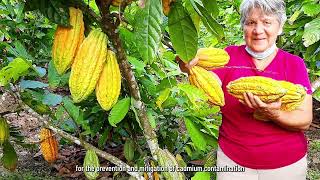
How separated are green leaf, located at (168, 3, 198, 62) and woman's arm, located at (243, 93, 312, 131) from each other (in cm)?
55

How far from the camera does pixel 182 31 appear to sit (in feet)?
3.43

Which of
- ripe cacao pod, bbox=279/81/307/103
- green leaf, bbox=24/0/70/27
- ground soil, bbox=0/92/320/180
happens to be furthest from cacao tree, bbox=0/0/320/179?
ground soil, bbox=0/92/320/180

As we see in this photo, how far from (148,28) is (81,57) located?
274 millimetres

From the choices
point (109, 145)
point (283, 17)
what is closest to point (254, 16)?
point (283, 17)

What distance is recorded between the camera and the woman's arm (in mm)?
1543

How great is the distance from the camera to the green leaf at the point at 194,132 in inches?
74.2

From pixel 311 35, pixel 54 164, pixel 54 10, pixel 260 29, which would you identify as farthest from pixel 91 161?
pixel 54 164

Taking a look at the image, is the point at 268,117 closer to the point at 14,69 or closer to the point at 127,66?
the point at 127,66

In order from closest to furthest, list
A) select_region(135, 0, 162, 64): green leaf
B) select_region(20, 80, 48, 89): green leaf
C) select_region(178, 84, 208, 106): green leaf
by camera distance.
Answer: select_region(135, 0, 162, 64): green leaf < select_region(178, 84, 208, 106): green leaf < select_region(20, 80, 48, 89): green leaf

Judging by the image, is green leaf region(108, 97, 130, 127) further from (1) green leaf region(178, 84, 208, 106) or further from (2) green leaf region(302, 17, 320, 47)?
(2) green leaf region(302, 17, 320, 47)

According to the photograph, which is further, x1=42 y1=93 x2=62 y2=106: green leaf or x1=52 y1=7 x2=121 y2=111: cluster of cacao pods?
x1=42 y1=93 x2=62 y2=106: green leaf

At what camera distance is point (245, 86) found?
154 centimetres

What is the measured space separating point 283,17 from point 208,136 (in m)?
0.69

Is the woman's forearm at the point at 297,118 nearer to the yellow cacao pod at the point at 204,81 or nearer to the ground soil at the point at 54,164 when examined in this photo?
the yellow cacao pod at the point at 204,81
